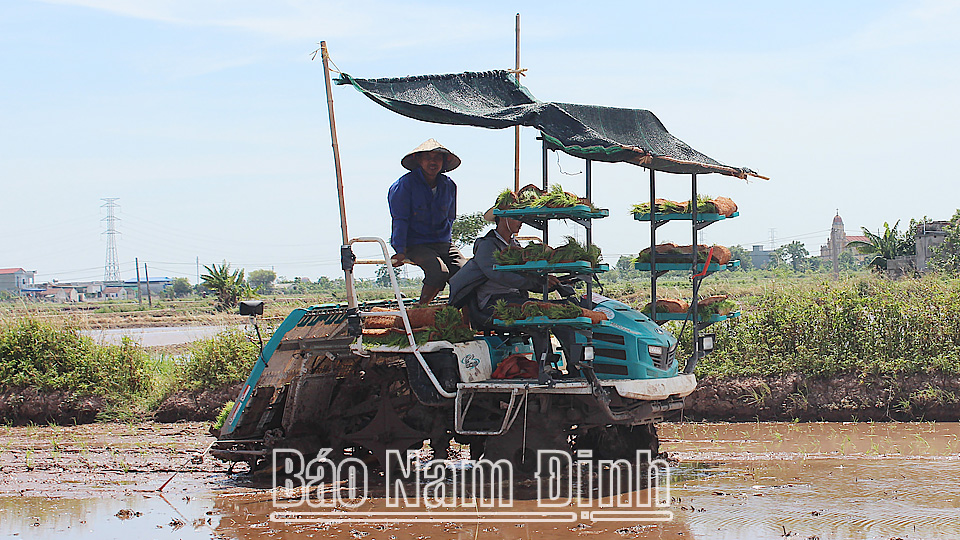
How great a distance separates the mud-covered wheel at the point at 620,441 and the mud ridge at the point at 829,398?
317 centimetres

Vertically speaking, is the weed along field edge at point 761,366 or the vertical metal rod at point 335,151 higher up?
the vertical metal rod at point 335,151

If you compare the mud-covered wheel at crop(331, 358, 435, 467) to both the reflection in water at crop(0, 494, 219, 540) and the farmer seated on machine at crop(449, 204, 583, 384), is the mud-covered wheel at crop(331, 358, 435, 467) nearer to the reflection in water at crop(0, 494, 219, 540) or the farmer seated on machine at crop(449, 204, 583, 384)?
the farmer seated on machine at crop(449, 204, 583, 384)

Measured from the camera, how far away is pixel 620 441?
27.7 feet

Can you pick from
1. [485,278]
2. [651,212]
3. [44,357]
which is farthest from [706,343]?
[44,357]

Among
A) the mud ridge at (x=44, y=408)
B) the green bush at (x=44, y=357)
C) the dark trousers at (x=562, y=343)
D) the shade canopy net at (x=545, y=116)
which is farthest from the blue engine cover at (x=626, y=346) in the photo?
the green bush at (x=44, y=357)

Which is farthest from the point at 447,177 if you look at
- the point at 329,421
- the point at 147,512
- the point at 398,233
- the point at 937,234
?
the point at 937,234

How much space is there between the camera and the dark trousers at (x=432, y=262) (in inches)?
344

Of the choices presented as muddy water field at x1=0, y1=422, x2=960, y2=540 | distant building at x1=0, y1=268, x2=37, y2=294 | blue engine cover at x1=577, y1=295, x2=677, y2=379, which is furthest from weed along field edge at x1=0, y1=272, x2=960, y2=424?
distant building at x1=0, y1=268, x2=37, y2=294


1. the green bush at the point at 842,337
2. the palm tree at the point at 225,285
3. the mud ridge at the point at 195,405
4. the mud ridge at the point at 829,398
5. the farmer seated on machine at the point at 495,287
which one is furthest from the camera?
the palm tree at the point at 225,285

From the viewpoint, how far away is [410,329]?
7652 millimetres

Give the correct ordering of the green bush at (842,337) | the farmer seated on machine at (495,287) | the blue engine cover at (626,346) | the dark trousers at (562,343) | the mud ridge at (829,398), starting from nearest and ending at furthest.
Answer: the dark trousers at (562,343) → the farmer seated on machine at (495,287) → the blue engine cover at (626,346) → the mud ridge at (829,398) → the green bush at (842,337)

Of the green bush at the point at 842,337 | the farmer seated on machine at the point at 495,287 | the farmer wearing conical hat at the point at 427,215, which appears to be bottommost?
the green bush at the point at 842,337

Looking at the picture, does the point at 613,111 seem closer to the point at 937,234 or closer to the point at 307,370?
the point at 307,370

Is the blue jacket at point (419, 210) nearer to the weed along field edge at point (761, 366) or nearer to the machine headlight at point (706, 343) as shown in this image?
the machine headlight at point (706, 343)
